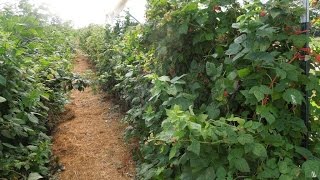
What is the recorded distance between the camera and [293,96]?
1641 millimetres

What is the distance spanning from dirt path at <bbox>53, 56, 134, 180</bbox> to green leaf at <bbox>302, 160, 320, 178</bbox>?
6.31 ft

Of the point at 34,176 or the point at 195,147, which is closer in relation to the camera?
the point at 195,147

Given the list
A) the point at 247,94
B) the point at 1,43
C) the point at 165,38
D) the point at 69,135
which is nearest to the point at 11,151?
the point at 1,43

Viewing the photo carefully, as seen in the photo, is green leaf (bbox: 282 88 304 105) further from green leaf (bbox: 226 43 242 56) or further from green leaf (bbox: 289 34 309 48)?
green leaf (bbox: 226 43 242 56)

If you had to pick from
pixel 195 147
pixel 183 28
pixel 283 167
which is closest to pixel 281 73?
pixel 283 167

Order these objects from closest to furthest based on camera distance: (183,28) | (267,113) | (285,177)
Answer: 1. (285,177)
2. (267,113)
3. (183,28)

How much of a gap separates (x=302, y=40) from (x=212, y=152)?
0.83 meters

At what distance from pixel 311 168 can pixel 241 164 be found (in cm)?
36

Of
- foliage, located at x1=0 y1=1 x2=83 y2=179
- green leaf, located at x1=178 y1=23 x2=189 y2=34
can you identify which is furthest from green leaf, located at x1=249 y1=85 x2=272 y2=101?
foliage, located at x1=0 y1=1 x2=83 y2=179

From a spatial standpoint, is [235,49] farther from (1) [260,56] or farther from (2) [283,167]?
(2) [283,167]

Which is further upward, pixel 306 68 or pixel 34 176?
pixel 306 68

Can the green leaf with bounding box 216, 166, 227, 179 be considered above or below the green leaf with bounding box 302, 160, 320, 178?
below

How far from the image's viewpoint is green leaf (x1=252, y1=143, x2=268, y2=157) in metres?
1.60

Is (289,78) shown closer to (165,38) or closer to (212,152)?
(212,152)
